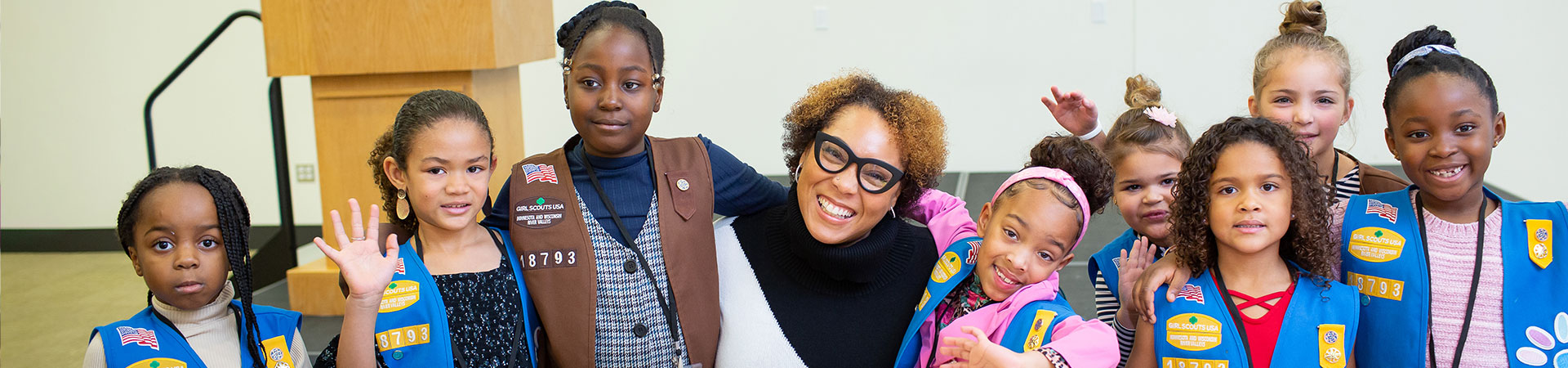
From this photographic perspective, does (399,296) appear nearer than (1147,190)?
Yes

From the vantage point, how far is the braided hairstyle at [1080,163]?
74.9 inches

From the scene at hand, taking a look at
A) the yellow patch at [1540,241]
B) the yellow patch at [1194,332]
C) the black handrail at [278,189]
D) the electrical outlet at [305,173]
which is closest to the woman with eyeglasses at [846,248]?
the yellow patch at [1194,332]

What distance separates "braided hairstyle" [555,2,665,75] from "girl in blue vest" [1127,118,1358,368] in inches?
43.8

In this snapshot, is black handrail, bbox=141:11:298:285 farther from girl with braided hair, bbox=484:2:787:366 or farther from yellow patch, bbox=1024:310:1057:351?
yellow patch, bbox=1024:310:1057:351

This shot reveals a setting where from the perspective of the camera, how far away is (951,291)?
6.12 feet

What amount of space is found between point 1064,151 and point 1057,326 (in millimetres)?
377

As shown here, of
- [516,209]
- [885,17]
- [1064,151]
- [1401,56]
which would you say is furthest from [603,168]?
[885,17]

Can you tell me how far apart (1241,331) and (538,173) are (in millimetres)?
1391

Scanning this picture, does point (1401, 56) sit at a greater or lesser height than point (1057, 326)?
greater

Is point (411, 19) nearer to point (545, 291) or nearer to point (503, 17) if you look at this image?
point (503, 17)

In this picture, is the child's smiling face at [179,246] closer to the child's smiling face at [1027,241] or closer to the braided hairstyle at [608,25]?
the braided hairstyle at [608,25]

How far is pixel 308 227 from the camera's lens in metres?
7.00

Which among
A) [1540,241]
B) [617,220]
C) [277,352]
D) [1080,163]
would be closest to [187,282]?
[277,352]

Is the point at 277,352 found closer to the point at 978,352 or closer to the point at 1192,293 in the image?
the point at 978,352
